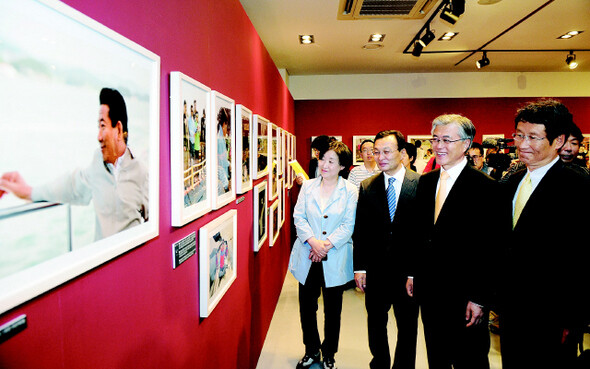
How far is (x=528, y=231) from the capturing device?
1.88m

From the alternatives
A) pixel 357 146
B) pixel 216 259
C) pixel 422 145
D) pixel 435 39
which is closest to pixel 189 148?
pixel 216 259

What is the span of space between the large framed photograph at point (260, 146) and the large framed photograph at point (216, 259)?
2.35ft

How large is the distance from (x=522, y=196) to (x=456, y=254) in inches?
20.2

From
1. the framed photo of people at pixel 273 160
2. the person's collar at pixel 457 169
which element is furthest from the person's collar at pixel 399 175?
the framed photo of people at pixel 273 160

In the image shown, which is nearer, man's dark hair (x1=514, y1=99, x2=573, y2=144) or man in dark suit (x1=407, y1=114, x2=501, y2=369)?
man's dark hair (x1=514, y1=99, x2=573, y2=144)

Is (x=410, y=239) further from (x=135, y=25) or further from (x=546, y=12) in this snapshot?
(x=546, y=12)

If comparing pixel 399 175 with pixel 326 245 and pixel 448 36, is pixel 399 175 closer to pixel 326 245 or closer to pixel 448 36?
pixel 326 245

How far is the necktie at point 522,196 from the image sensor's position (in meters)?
1.99

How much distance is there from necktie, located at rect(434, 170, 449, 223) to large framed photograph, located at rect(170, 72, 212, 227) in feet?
4.70

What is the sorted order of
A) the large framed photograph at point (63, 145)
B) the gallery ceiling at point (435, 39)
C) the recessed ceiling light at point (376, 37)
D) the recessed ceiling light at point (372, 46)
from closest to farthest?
the large framed photograph at point (63, 145) < the gallery ceiling at point (435, 39) < the recessed ceiling light at point (376, 37) < the recessed ceiling light at point (372, 46)

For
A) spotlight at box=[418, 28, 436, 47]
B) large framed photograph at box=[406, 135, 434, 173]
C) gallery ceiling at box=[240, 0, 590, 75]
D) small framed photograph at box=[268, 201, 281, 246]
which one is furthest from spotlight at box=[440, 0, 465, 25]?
large framed photograph at box=[406, 135, 434, 173]

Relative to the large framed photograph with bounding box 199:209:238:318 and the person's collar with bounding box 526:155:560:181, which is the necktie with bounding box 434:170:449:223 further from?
the large framed photograph with bounding box 199:209:238:318

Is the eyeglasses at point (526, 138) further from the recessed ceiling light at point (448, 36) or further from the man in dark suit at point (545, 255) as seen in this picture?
the recessed ceiling light at point (448, 36)

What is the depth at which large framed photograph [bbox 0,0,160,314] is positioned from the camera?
23.8 inches
